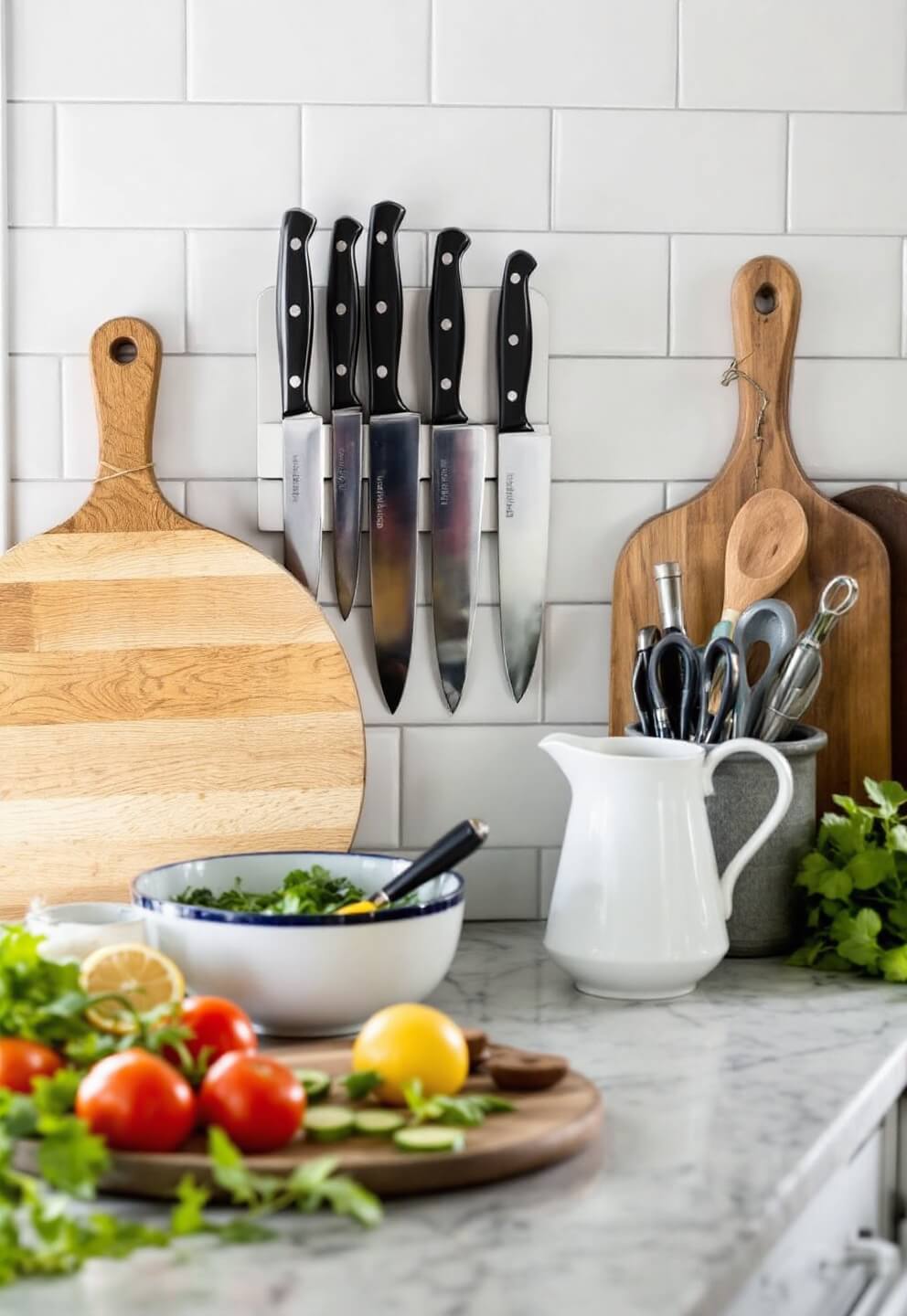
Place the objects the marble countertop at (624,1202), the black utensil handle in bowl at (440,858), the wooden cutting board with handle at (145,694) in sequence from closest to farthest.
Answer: the marble countertop at (624,1202) → the black utensil handle in bowl at (440,858) → the wooden cutting board with handle at (145,694)

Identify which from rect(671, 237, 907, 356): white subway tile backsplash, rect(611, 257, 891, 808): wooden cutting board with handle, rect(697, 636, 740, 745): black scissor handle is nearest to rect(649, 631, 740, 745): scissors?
rect(697, 636, 740, 745): black scissor handle

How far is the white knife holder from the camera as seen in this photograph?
1371 millimetres

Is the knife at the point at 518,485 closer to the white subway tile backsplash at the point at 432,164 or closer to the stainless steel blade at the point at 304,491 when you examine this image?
the white subway tile backsplash at the point at 432,164

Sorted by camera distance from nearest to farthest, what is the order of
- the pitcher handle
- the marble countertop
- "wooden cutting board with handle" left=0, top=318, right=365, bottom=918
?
the marble countertop, the pitcher handle, "wooden cutting board with handle" left=0, top=318, right=365, bottom=918

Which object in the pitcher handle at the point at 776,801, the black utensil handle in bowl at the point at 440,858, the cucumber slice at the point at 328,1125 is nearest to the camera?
the cucumber slice at the point at 328,1125

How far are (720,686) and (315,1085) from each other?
0.58 m

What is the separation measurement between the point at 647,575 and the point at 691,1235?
74cm

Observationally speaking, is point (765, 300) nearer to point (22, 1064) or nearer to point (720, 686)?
point (720, 686)

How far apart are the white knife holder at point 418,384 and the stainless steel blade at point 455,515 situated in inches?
0.6

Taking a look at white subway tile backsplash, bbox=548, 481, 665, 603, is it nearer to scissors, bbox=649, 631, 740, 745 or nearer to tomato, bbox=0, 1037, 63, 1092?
scissors, bbox=649, 631, 740, 745

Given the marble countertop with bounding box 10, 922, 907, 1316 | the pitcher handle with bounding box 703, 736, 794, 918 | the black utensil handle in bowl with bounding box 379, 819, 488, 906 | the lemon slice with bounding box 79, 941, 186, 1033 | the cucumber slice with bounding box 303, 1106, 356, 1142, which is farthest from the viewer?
the pitcher handle with bounding box 703, 736, 794, 918

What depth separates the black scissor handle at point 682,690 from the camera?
1.27 metres

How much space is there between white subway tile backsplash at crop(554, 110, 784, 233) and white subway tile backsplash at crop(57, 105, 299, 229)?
27 cm

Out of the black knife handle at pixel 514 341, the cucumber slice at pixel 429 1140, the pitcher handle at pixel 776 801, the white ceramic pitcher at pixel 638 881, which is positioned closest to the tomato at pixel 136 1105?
the cucumber slice at pixel 429 1140
